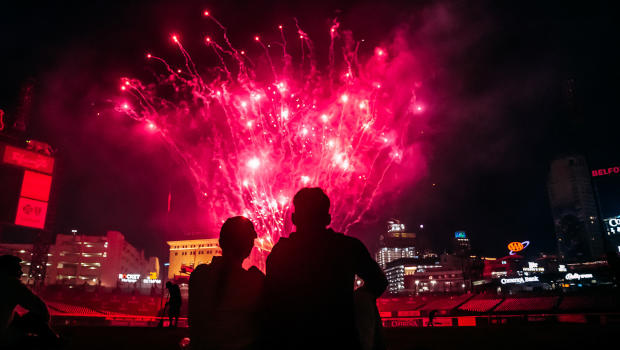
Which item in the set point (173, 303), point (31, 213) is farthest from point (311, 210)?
point (31, 213)

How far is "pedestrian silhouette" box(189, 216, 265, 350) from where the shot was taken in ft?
8.30

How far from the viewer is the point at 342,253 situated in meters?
2.34

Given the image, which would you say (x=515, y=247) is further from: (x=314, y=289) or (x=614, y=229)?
(x=314, y=289)

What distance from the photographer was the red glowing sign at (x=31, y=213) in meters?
31.9

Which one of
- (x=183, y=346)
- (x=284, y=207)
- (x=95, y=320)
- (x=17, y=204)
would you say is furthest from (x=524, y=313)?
(x=17, y=204)

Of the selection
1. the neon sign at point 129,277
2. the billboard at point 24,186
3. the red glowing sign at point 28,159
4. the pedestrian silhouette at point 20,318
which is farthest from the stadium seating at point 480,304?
the neon sign at point 129,277

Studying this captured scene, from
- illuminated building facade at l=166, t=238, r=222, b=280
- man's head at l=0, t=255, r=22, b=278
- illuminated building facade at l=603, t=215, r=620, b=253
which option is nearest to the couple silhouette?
man's head at l=0, t=255, r=22, b=278

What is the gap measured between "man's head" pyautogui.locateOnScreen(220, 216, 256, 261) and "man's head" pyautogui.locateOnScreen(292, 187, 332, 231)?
0.47 metres

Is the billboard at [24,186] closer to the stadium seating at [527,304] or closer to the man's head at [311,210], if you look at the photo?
the man's head at [311,210]

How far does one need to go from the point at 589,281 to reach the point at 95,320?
11229 cm

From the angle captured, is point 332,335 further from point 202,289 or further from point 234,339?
point 202,289

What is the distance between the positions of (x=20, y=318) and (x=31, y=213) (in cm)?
3651

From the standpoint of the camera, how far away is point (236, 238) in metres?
2.83

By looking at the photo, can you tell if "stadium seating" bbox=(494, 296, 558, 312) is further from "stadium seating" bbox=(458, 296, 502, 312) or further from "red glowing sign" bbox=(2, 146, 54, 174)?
"red glowing sign" bbox=(2, 146, 54, 174)
